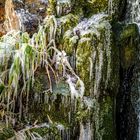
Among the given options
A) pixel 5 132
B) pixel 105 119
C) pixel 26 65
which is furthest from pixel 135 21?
pixel 5 132

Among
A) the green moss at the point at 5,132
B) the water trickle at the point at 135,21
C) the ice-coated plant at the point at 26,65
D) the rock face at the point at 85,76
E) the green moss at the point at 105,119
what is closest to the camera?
the green moss at the point at 5,132

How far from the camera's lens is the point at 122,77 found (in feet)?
15.6

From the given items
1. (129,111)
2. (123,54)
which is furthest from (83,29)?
(129,111)

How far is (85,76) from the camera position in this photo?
4.21 meters

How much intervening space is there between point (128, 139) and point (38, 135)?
1.36 metres

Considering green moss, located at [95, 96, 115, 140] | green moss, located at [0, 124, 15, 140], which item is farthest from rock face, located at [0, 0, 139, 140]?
green moss, located at [0, 124, 15, 140]

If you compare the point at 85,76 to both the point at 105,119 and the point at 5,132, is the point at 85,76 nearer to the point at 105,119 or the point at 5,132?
the point at 105,119

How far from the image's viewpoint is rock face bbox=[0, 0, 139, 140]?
4047mm

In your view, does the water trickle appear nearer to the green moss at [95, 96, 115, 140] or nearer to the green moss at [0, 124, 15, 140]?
the green moss at [95, 96, 115, 140]

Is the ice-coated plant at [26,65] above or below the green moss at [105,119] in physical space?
above

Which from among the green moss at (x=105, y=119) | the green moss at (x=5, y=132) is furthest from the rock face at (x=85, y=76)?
the green moss at (x=5, y=132)

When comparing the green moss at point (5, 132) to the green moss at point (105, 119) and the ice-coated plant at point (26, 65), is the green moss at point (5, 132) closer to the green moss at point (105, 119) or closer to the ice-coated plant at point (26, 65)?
the ice-coated plant at point (26, 65)

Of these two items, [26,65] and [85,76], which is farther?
[85,76]

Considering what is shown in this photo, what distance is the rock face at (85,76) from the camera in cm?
405
